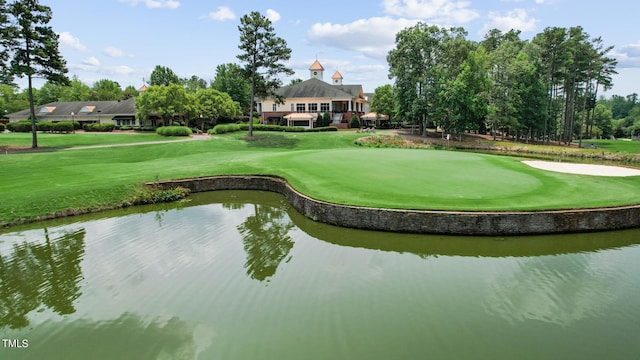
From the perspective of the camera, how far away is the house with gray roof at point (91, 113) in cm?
6362

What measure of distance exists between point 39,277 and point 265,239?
19.2 ft

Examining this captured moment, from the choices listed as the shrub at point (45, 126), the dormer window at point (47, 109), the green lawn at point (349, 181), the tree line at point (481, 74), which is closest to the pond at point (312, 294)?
the green lawn at point (349, 181)

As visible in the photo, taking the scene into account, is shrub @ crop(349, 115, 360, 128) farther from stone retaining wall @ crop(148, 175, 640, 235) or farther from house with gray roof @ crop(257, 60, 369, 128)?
stone retaining wall @ crop(148, 175, 640, 235)

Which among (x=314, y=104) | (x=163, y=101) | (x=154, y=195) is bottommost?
(x=154, y=195)

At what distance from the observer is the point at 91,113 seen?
215ft

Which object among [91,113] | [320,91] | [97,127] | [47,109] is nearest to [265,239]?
[97,127]

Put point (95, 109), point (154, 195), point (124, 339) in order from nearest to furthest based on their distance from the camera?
point (124, 339) < point (154, 195) < point (95, 109)

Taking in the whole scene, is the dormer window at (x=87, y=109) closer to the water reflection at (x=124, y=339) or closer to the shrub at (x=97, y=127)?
the shrub at (x=97, y=127)

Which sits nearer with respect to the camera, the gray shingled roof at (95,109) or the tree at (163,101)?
the tree at (163,101)

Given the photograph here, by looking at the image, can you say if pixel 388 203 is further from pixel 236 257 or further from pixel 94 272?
pixel 94 272

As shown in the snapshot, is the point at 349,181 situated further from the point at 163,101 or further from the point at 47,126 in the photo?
the point at 47,126

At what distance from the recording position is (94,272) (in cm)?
907

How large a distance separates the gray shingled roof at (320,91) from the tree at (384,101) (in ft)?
11.3

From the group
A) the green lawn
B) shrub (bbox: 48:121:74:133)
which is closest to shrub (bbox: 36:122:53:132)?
shrub (bbox: 48:121:74:133)
